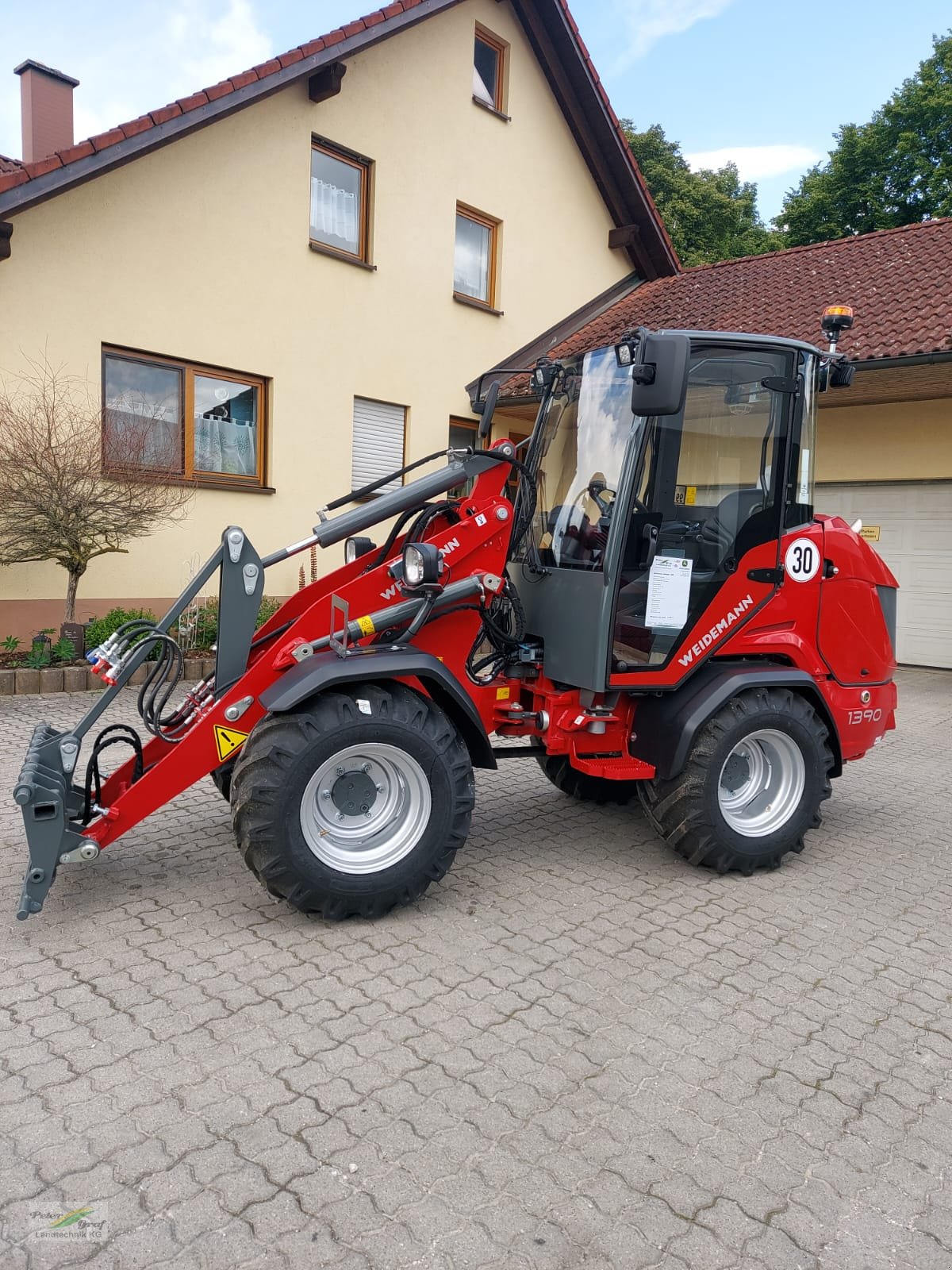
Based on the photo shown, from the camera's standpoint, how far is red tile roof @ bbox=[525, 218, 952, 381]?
34.2 feet

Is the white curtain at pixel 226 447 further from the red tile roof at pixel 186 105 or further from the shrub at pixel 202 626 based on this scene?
the red tile roof at pixel 186 105

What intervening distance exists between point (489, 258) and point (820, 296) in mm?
4610

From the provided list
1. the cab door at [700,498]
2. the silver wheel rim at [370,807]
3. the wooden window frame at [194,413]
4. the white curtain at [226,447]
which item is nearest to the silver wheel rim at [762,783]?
the cab door at [700,498]

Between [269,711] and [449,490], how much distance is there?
136cm

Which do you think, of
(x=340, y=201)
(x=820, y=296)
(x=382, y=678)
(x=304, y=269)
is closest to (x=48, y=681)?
(x=382, y=678)

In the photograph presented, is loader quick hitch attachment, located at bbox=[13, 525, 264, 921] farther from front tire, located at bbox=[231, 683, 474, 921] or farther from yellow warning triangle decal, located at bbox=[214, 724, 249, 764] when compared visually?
front tire, located at bbox=[231, 683, 474, 921]

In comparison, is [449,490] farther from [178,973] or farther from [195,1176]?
[195,1176]

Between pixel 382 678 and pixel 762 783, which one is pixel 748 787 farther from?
pixel 382 678

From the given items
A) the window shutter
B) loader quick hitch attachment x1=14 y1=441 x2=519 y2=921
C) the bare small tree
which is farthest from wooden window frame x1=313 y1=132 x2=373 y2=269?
loader quick hitch attachment x1=14 y1=441 x2=519 y2=921

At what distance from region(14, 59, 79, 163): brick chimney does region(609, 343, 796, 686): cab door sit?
8.27 meters

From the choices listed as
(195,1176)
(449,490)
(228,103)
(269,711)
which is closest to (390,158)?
(228,103)

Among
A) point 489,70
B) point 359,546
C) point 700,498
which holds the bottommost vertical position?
point 359,546

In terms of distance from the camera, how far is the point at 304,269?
35.2 feet

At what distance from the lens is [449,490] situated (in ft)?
14.0
